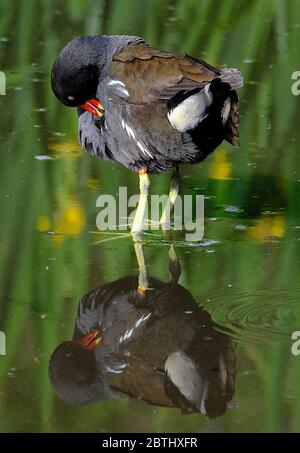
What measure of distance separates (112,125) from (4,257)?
33.0 inches

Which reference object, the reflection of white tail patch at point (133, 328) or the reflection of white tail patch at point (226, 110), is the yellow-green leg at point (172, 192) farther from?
the reflection of white tail patch at point (133, 328)

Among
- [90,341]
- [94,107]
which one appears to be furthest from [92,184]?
[90,341]

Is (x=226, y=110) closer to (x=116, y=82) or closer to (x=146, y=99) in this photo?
(x=146, y=99)

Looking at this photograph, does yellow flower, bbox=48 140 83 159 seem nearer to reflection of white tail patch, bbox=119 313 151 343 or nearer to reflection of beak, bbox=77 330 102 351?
reflection of white tail patch, bbox=119 313 151 343

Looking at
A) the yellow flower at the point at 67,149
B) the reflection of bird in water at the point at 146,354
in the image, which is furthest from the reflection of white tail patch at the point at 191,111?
the yellow flower at the point at 67,149

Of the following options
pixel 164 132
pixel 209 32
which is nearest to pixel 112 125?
pixel 164 132

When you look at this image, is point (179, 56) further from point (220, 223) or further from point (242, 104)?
point (242, 104)

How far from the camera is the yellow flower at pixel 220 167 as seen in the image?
6.53 metres

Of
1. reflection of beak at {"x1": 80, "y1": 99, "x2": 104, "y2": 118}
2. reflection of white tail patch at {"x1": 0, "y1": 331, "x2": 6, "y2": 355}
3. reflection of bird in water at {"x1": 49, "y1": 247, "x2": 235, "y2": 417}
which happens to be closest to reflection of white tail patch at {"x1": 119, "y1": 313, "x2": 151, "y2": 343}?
reflection of bird in water at {"x1": 49, "y1": 247, "x2": 235, "y2": 417}

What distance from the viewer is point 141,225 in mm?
5695

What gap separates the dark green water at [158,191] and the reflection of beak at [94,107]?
1.99 feet

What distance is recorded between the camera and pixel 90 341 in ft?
14.7

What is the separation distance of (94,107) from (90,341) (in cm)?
150

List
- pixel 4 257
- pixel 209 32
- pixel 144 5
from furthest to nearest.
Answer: pixel 144 5 < pixel 209 32 < pixel 4 257
